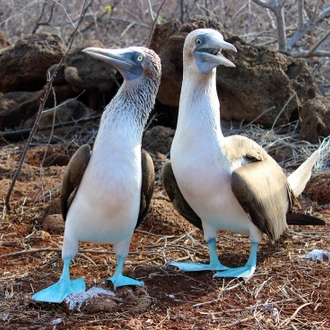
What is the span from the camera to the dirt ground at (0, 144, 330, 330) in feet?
9.68

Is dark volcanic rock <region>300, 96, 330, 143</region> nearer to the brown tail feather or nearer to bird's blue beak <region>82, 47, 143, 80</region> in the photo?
the brown tail feather

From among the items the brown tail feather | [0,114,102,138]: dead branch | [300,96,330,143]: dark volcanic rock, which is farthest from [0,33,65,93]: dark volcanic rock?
the brown tail feather

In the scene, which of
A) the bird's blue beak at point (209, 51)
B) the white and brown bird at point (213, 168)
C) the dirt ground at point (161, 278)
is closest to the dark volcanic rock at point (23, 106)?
the dirt ground at point (161, 278)

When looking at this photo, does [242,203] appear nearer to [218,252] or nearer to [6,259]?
[218,252]

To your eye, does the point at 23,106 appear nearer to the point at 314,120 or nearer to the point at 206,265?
the point at 314,120

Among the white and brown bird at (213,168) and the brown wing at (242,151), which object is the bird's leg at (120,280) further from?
the brown wing at (242,151)

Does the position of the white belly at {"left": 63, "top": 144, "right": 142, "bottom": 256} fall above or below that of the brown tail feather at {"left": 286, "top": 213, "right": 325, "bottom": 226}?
above

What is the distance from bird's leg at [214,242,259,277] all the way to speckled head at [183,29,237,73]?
114 centimetres

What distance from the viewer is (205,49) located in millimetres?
3461

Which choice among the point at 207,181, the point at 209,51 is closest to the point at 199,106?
the point at 209,51

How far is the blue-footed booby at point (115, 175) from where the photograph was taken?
306cm

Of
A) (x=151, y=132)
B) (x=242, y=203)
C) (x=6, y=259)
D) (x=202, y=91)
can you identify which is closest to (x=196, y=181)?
(x=242, y=203)

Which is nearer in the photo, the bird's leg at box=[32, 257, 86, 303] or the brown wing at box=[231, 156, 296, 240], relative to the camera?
the bird's leg at box=[32, 257, 86, 303]

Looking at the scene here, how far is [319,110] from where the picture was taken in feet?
18.8
